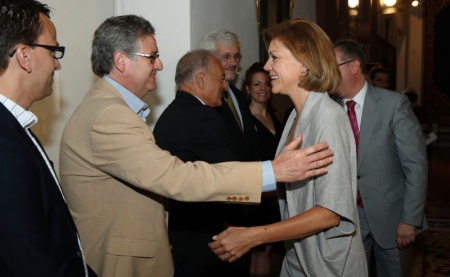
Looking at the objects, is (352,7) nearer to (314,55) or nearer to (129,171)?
(314,55)

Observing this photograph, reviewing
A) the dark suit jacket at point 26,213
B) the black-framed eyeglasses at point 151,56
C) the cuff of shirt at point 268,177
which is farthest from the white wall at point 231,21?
the dark suit jacket at point 26,213

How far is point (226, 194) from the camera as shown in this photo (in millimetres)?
1804

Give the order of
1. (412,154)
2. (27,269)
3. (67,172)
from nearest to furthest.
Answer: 1. (27,269)
2. (67,172)
3. (412,154)

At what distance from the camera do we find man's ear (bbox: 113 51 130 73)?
81.5 inches

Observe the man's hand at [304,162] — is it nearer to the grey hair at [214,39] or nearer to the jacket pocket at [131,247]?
the jacket pocket at [131,247]

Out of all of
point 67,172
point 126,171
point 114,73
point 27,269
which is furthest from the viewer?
point 114,73

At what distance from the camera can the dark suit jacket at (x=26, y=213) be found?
1.22 meters

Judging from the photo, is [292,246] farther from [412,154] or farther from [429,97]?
[429,97]

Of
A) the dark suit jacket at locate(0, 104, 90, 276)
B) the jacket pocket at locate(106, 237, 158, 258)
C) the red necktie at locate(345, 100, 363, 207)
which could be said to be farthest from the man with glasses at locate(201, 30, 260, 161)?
the dark suit jacket at locate(0, 104, 90, 276)

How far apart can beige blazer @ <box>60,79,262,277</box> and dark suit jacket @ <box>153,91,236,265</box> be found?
1.38 feet

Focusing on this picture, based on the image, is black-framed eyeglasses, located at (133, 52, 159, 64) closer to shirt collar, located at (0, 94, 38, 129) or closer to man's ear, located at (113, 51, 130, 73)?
man's ear, located at (113, 51, 130, 73)

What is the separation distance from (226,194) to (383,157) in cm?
124

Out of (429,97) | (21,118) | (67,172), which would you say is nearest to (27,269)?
(21,118)

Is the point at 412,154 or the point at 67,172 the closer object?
the point at 67,172
